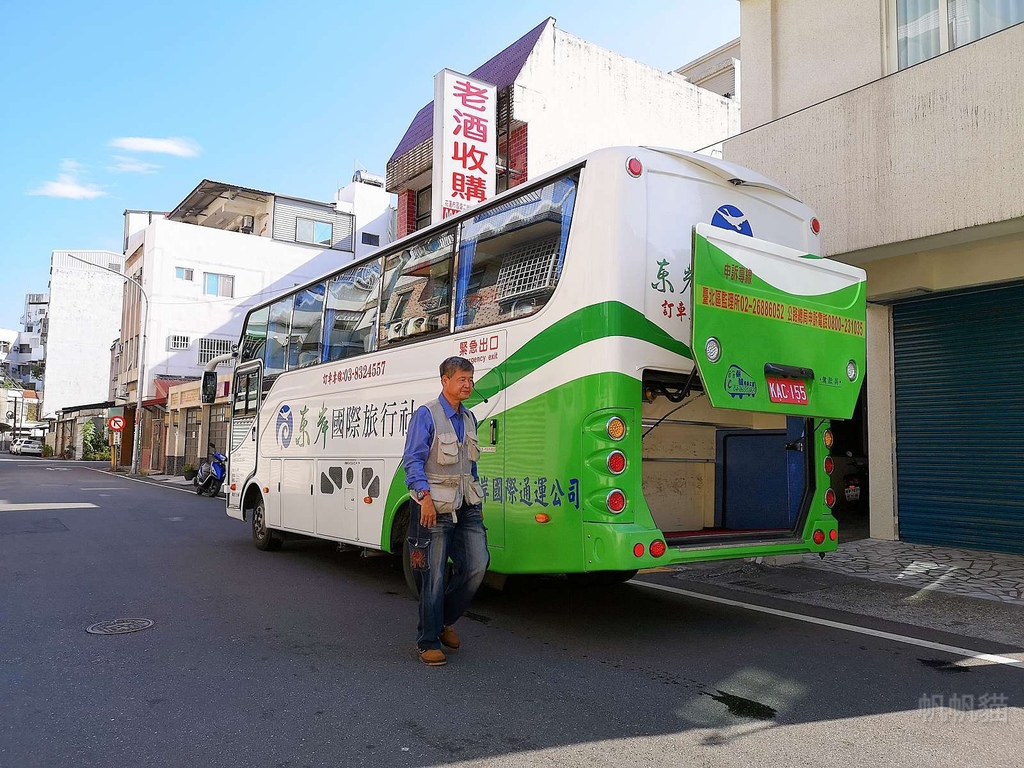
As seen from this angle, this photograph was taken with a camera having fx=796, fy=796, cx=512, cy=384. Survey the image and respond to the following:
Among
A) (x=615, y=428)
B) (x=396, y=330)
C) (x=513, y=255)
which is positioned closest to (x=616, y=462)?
(x=615, y=428)

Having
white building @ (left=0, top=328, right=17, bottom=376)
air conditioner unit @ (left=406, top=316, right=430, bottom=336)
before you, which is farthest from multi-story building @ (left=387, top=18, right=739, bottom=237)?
white building @ (left=0, top=328, right=17, bottom=376)

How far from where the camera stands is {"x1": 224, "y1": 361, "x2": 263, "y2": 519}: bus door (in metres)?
10.7

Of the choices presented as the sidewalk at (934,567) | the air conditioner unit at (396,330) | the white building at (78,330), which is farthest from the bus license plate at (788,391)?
the white building at (78,330)

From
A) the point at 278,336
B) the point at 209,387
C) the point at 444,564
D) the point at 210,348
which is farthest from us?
the point at 210,348

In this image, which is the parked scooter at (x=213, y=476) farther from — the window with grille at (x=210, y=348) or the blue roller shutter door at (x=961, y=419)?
the window with grille at (x=210, y=348)

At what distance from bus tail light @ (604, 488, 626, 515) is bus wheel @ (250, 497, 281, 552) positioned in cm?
628

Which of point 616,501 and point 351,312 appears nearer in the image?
point 616,501

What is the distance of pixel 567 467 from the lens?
5438 millimetres

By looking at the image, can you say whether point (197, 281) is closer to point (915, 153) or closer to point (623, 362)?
point (915, 153)

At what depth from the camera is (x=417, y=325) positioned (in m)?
7.23

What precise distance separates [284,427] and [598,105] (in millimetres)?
15219

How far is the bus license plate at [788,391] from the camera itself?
216 inches

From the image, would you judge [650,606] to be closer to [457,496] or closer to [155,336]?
[457,496]

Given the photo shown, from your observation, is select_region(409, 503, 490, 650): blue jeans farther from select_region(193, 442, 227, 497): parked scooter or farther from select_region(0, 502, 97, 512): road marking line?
select_region(193, 442, 227, 497): parked scooter
